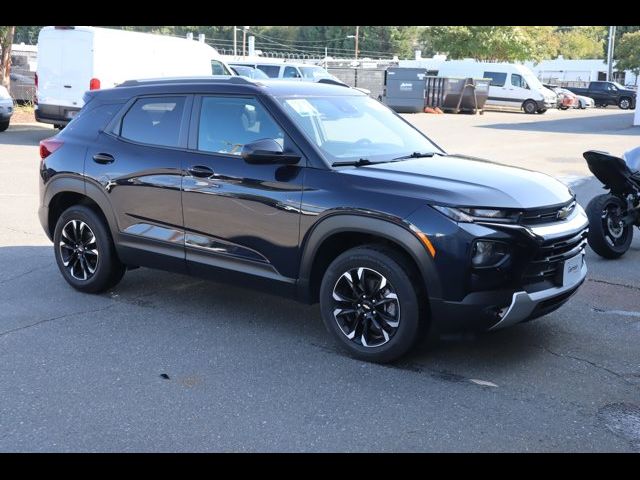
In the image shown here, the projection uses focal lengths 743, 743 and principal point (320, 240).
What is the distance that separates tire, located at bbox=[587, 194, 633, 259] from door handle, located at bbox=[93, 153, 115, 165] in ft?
15.5

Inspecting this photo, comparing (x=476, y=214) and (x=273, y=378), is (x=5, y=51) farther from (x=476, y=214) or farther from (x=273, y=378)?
(x=476, y=214)

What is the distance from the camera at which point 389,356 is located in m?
4.70

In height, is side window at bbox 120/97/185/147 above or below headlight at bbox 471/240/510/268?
above

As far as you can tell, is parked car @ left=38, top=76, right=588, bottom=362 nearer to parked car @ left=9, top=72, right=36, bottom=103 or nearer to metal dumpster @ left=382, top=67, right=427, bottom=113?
parked car @ left=9, top=72, right=36, bottom=103

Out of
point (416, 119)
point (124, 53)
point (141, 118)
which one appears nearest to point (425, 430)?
point (141, 118)

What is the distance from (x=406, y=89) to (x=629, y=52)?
40385 millimetres

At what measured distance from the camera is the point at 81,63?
16.4 meters

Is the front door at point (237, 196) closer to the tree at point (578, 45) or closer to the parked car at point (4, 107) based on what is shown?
the parked car at point (4, 107)

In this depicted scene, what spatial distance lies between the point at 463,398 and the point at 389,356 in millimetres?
588

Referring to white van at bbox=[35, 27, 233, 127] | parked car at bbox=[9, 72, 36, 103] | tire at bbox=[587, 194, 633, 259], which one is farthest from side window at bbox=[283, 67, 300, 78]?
tire at bbox=[587, 194, 633, 259]

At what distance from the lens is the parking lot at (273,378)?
3.82 metres

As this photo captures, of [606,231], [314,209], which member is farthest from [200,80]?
[606,231]

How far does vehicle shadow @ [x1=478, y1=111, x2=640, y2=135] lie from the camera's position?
26.2 metres
